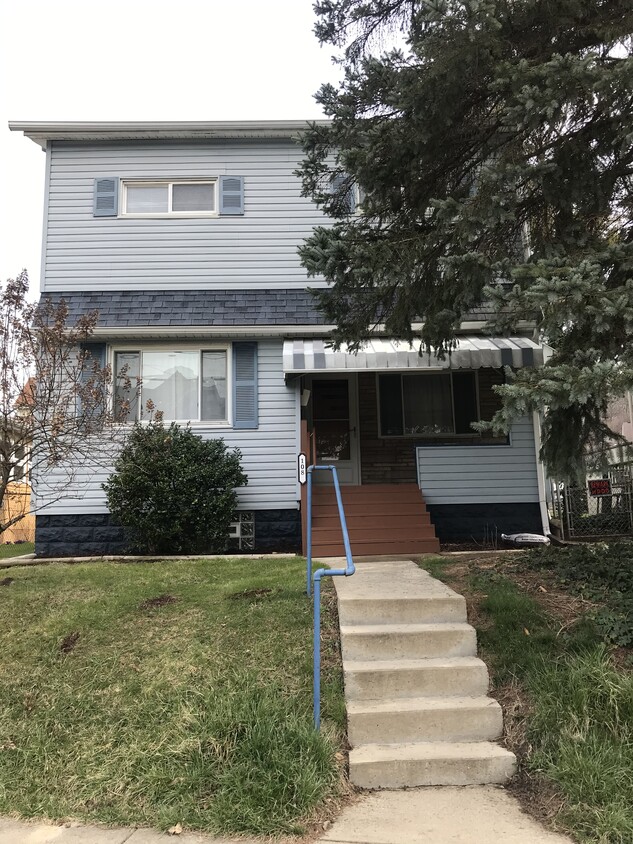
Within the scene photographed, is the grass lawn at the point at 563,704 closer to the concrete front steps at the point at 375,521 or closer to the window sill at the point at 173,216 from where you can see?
the concrete front steps at the point at 375,521

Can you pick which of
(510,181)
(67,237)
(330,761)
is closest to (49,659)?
(330,761)

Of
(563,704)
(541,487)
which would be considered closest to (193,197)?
(541,487)

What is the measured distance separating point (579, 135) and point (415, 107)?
1320 millimetres

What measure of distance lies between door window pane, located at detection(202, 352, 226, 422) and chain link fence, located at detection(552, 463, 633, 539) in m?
5.43

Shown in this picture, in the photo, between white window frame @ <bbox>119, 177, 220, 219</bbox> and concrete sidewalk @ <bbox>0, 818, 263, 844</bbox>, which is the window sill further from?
concrete sidewalk @ <bbox>0, 818, 263, 844</bbox>

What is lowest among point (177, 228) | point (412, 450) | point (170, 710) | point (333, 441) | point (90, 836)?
point (90, 836)

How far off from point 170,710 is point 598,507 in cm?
895

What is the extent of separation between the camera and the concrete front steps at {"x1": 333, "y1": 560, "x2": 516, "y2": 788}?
3652mm

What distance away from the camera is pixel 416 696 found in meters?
4.17

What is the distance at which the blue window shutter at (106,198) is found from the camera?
10664 mm

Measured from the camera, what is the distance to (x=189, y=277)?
1057 cm

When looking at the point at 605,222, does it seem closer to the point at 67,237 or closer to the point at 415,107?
the point at 415,107

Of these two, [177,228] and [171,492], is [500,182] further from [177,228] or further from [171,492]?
[177,228]

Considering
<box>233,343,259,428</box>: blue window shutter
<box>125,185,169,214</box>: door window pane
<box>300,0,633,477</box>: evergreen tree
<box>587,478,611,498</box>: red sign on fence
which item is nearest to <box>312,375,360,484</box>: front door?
<box>233,343,259,428</box>: blue window shutter
